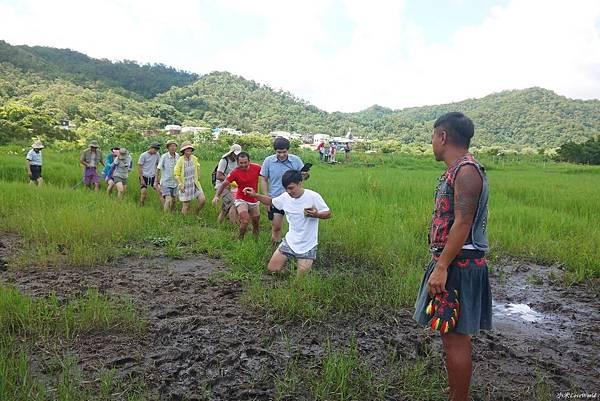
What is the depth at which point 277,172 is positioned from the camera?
5953 mm

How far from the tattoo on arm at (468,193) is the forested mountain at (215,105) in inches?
1393

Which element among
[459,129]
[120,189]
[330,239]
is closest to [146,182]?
[120,189]

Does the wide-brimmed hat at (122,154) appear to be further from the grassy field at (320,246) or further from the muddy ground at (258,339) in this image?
the muddy ground at (258,339)

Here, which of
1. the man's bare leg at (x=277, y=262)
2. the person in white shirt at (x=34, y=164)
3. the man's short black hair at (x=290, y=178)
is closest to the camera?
the man's short black hair at (x=290, y=178)

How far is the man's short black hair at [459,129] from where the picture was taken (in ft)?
7.84

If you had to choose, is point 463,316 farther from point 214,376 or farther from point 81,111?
point 81,111

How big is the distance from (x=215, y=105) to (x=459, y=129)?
258 feet

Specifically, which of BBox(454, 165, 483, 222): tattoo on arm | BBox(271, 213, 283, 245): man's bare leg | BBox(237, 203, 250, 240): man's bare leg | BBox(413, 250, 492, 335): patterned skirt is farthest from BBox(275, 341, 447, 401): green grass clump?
BBox(237, 203, 250, 240): man's bare leg

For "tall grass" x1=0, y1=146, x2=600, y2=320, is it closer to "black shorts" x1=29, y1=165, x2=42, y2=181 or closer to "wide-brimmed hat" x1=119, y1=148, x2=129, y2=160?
"wide-brimmed hat" x1=119, y1=148, x2=129, y2=160

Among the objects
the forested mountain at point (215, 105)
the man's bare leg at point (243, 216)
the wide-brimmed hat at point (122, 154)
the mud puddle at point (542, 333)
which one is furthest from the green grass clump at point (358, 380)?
the forested mountain at point (215, 105)

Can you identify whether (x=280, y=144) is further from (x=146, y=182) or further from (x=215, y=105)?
(x=215, y=105)

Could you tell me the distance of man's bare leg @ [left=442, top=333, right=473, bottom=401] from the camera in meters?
2.39

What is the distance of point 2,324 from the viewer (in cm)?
324

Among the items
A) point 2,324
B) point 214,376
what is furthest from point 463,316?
point 2,324
